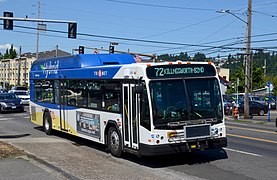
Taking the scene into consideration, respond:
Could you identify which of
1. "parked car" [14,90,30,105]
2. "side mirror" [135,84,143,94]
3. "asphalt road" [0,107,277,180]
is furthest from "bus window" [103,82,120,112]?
"parked car" [14,90,30,105]

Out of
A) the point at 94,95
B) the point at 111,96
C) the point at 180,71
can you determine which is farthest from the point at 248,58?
the point at 180,71

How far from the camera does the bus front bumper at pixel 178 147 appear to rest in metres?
9.79

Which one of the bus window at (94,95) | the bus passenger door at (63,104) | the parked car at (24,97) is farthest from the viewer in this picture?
the parked car at (24,97)

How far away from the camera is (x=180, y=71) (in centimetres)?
1041

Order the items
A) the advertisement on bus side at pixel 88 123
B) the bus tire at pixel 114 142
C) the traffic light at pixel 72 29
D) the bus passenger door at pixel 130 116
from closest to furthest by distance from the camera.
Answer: the bus passenger door at pixel 130 116
the bus tire at pixel 114 142
the advertisement on bus side at pixel 88 123
the traffic light at pixel 72 29

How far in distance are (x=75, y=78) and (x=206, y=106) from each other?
561cm

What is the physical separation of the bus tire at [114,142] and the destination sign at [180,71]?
7.27ft

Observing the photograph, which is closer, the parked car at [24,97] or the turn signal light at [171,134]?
the turn signal light at [171,134]

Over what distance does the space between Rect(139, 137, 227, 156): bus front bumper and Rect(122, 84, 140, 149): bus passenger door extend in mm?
448

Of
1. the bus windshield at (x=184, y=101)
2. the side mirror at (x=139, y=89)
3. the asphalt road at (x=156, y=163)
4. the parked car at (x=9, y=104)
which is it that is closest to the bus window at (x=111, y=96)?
the side mirror at (x=139, y=89)

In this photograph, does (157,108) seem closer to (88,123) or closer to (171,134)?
(171,134)

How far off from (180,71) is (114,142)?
2.90 meters

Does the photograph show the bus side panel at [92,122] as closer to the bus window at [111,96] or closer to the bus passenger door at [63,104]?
the bus window at [111,96]

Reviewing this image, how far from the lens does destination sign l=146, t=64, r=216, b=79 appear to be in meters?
10.2
